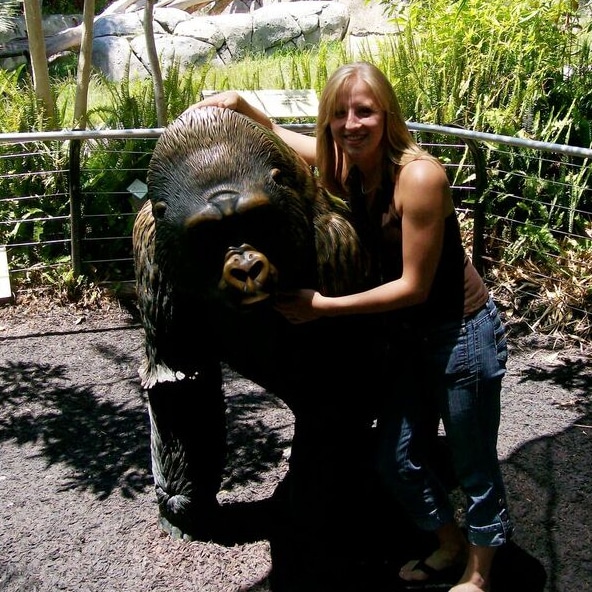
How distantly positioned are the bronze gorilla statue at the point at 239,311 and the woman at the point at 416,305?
10 cm

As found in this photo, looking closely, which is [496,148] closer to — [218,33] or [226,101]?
[226,101]

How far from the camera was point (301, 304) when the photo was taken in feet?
7.11

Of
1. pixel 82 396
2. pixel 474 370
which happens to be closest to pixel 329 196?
pixel 474 370

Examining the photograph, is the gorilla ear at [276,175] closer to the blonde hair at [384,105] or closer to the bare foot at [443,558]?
the blonde hair at [384,105]

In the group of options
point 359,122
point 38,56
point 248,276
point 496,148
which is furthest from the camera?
point 38,56

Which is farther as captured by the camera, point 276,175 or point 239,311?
point 276,175

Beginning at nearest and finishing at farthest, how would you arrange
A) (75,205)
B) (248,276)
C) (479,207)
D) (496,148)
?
1. (248,276)
2. (479,207)
3. (75,205)
4. (496,148)

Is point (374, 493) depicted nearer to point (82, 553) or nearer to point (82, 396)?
point (82, 553)

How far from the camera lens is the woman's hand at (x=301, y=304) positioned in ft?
7.08

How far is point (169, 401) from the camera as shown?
8.89 feet

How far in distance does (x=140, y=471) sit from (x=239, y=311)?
1.94m

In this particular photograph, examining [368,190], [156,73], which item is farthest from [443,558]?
[156,73]

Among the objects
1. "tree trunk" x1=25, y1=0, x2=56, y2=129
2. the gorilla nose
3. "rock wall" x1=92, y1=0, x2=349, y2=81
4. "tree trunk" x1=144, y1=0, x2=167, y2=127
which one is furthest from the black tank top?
"rock wall" x1=92, y1=0, x2=349, y2=81

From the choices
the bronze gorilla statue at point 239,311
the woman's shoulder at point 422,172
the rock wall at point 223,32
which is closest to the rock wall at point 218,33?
the rock wall at point 223,32
